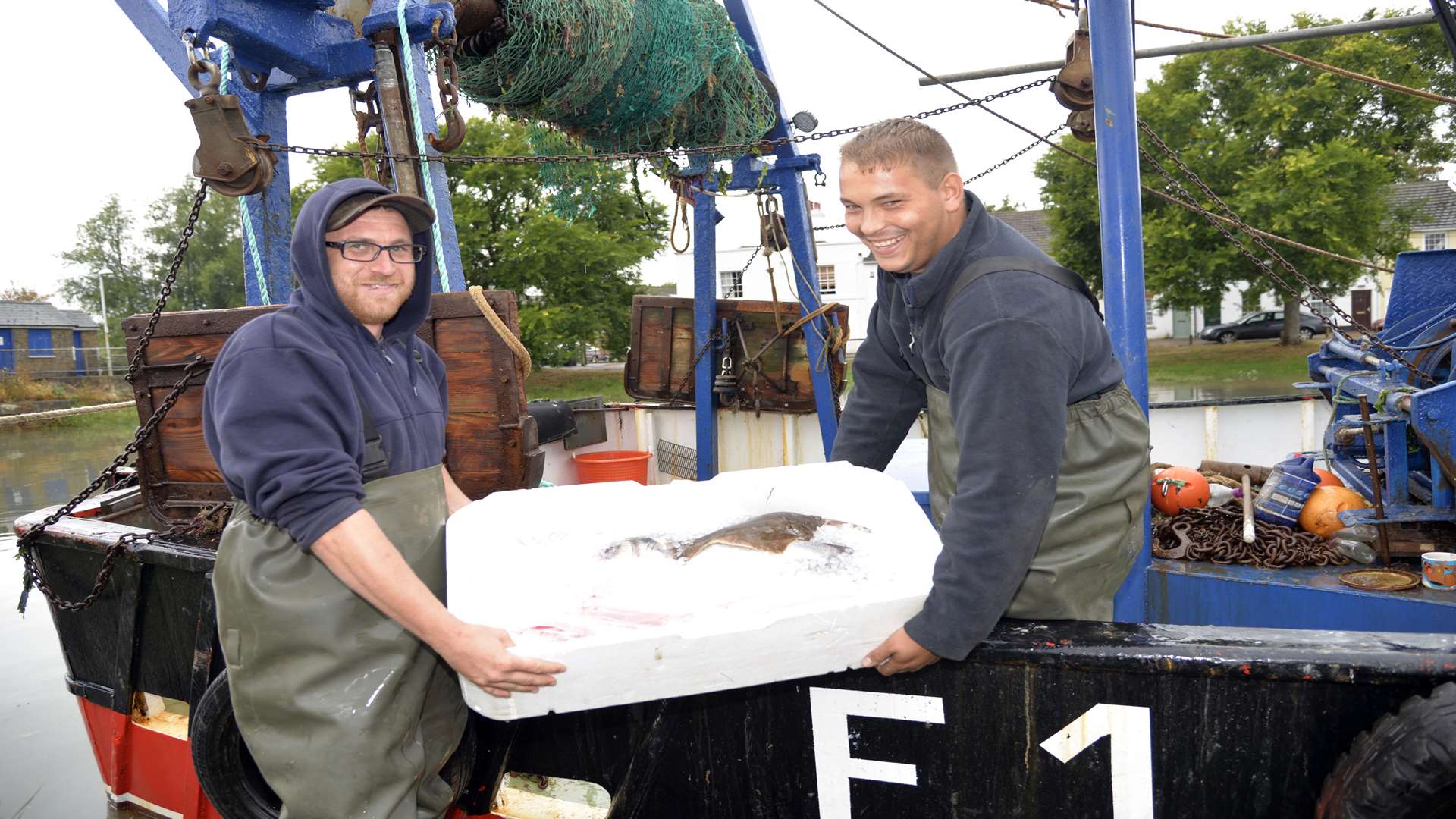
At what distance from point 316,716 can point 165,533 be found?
214cm

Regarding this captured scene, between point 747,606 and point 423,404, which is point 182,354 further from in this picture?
point 747,606

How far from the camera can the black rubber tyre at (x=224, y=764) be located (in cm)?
278

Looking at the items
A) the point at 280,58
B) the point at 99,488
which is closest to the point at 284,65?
the point at 280,58

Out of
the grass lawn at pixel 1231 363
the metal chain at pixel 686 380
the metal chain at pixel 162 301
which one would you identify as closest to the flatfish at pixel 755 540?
the metal chain at pixel 162 301

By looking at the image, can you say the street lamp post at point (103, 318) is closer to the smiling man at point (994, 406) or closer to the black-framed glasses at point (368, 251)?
the black-framed glasses at point (368, 251)

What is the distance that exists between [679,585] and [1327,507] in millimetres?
3865

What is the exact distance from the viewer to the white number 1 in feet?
6.72

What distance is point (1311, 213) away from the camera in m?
21.2

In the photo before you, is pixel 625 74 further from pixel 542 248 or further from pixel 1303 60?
pixel 542 248

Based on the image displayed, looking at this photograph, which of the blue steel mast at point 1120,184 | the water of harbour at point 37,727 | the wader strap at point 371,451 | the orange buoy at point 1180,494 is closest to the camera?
the wader strap at point 371,451

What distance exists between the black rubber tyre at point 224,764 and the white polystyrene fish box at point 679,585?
1.19 meters

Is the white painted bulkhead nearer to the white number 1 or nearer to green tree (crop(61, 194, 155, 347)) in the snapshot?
the white number 1

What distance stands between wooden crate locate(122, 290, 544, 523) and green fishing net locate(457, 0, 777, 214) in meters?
Result: 1.80

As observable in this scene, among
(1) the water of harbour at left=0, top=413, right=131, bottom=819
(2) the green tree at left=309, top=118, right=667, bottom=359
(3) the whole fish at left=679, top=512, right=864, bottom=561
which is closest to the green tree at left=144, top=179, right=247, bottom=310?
(2) the green tree at left=309, top=118, right=667, bottom=359
